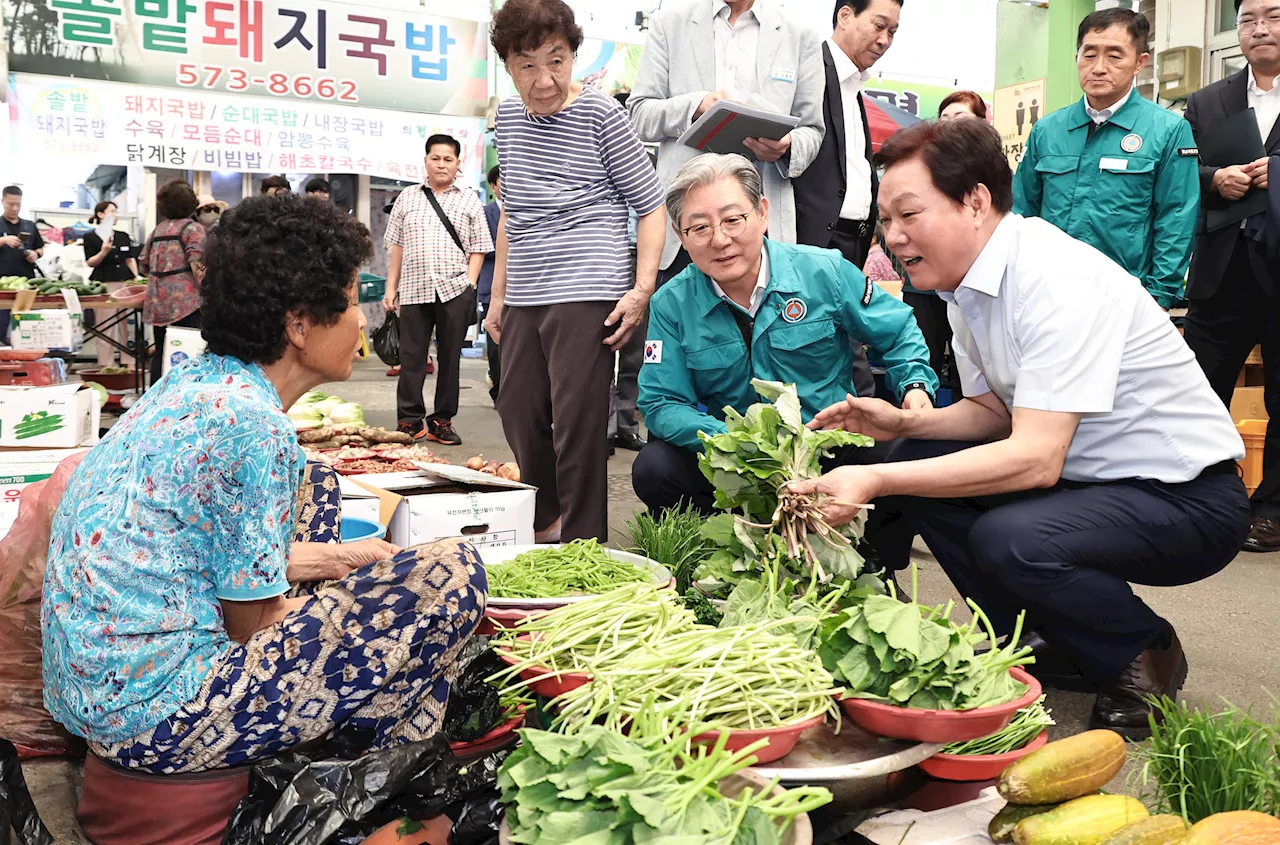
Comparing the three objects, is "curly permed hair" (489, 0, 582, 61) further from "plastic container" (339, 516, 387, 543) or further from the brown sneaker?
the brown sneaker

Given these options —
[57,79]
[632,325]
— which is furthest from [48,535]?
[57,79]

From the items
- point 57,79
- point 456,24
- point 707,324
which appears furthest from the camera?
point 456,24

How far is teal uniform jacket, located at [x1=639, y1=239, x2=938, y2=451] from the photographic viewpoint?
327cm

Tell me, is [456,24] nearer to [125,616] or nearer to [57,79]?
[57,79]

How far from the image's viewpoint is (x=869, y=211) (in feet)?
15.6

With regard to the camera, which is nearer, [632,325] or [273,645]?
[273,645]

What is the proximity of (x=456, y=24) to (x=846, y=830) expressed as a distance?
35.2ft

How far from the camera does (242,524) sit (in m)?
1.91

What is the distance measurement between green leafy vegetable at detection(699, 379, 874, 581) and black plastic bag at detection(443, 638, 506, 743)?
0.68 meters

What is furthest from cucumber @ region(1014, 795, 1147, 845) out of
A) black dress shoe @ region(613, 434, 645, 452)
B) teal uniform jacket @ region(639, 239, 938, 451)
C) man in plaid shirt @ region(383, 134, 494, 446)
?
man in plaid shirt @ region(383, 134, 494, 446)

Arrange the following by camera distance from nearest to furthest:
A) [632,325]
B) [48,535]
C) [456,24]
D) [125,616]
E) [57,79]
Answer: [125,616]
[48,535]
[632,325]
[57,79]
[456,24]

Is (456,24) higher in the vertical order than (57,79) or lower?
higher

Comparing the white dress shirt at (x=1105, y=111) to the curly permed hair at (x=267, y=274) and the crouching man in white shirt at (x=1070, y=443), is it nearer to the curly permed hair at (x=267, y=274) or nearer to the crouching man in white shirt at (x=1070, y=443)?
the crouching man in white shirt at (x=1070, y=443)

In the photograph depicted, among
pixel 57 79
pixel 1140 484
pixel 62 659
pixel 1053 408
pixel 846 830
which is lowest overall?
pixel 846 830
